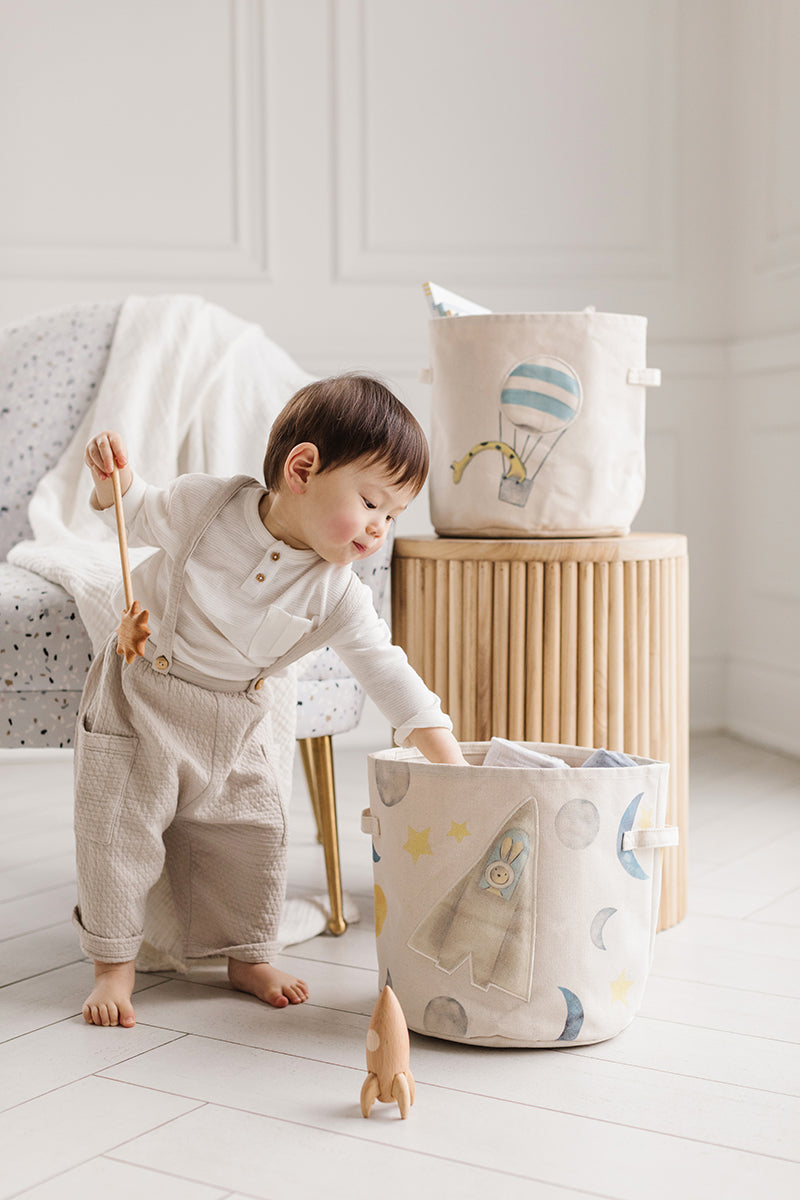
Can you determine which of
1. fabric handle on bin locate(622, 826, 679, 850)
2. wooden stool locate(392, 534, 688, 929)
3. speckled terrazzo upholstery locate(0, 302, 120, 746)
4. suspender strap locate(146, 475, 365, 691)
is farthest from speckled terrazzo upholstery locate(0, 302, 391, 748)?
fabric handle on bin locate(622, 826, 679, 850)

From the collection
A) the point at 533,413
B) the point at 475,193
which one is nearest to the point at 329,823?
the point at 533,413

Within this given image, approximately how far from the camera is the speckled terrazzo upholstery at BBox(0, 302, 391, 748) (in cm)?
144

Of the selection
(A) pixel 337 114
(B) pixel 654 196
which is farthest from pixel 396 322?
(B) pixel 654 196

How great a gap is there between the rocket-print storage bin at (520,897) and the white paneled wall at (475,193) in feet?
5.12

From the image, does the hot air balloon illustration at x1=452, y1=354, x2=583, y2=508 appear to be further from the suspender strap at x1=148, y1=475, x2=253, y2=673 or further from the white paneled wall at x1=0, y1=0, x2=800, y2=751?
the white paneled wall at x1=0, y1=0, x2=800, y2=751

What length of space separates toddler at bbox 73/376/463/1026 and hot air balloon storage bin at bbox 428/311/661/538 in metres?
0.29

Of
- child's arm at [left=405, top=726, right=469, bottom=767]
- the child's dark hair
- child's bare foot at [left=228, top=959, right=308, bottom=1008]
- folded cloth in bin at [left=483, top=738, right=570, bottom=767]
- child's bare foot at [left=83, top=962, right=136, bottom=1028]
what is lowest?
child's bare foot at [left=228, top=959, right=308, bottom=1008]

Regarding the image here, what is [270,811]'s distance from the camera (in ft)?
4.41

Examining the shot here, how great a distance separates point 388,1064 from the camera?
101 centimetres

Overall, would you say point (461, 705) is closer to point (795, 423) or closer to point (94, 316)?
point (94, 316)

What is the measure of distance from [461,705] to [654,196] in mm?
1693

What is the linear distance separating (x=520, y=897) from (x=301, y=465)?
0.44 metres

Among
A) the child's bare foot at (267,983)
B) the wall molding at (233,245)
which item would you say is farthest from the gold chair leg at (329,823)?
the wall molding at (233,245)

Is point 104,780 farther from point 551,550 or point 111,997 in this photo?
point 551,550
